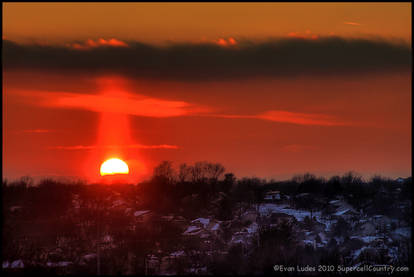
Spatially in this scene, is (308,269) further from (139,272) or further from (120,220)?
(120,220)

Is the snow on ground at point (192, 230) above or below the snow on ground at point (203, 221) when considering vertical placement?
below

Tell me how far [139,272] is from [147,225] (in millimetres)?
18594

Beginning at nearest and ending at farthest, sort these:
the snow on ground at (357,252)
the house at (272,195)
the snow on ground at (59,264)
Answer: the snow on ground at (59,264) < the snow on ground at (357,252) < the house at (272,195)

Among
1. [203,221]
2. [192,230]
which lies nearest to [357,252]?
[192,230]

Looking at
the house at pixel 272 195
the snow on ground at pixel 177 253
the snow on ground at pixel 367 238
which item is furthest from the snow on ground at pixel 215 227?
the snow on ground at pixel 367 238

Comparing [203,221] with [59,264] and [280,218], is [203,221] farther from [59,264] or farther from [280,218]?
[59,264]

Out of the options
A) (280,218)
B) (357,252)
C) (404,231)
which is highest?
(280,218)

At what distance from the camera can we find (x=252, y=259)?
144 feet

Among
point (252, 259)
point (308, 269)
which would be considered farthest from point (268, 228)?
point (308, 269)

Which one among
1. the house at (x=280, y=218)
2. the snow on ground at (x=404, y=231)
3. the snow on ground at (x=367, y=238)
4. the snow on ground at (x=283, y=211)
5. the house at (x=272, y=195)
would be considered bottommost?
the snow on ground at (x=367, y=238)

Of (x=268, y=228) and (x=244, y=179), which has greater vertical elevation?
(x=244, y=179)

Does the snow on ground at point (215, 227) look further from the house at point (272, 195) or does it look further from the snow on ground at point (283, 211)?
the house at point (272, 195)

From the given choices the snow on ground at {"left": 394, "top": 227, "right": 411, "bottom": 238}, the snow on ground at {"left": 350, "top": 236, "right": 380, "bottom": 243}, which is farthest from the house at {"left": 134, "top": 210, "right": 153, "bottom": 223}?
the snow on ground at {"left": 394, "top": 227, "right": 411, "bottom": 238}

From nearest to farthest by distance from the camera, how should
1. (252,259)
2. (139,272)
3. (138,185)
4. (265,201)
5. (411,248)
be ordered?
1. (139,272)
2. (252,259)
3. (411,248)
4. (265,201)
5. (138,185)
